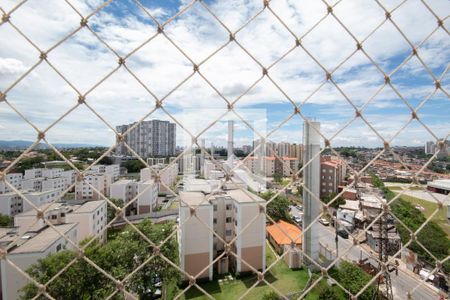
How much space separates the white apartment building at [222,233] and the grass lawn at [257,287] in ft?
0.77

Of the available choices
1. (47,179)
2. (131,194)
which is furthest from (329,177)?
(47,179)

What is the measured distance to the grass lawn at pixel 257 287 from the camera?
385cm

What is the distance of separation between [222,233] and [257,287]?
3.94 ft

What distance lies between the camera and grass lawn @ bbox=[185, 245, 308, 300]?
12.6 feet

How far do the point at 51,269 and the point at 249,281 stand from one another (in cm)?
300

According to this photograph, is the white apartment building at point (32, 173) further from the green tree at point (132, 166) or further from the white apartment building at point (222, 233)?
the white apartment building at point (222, 233)

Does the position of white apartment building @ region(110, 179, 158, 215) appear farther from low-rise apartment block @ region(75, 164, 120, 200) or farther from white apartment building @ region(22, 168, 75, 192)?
white apartment building @ region(22, 168, 75, 192)

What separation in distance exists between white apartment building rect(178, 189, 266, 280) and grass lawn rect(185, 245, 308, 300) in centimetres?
23

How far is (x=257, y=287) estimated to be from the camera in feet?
13.1

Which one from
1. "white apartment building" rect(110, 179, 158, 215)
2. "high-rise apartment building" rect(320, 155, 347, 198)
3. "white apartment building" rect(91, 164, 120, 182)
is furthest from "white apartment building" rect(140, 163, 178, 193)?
"high-rise apartment building" rect(320, 155, 347, 198)

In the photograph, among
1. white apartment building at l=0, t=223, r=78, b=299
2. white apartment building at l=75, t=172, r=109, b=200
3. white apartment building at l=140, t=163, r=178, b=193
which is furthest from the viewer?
white apartment building at l=75, t=172, r=109, b=200

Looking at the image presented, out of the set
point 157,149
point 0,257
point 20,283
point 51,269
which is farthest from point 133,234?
point 157,149

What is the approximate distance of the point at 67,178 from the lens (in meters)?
10.0

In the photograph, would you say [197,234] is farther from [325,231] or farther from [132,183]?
[325,231]
